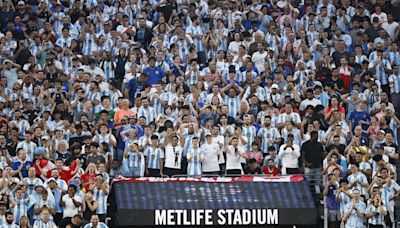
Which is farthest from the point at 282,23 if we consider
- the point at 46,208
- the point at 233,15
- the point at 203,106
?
the point at 46,208

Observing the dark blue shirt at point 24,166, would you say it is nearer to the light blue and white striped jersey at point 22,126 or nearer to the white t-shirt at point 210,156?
the light blue and white striped jersey at point 22,126

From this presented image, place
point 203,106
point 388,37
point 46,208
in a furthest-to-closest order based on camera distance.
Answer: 1. point 388,37
2. point 203,106
3. point 46,208

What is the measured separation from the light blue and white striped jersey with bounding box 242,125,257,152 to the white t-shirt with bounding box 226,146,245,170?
0.58 meters

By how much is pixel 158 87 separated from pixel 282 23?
5.03 meters

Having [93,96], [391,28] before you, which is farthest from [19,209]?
[391,28]

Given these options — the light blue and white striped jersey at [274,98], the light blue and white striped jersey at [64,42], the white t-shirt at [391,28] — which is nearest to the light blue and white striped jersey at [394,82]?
the white t-shirt at [391,28]

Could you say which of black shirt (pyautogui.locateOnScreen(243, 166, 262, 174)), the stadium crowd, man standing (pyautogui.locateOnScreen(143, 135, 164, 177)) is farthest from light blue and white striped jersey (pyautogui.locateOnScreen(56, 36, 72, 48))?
black shirt (pyautogui.locateOnScreen(243, 166, 262, 174))

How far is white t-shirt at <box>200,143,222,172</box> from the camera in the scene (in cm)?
3222

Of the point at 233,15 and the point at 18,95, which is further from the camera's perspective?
the point at 233,15

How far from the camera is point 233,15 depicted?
3791cm

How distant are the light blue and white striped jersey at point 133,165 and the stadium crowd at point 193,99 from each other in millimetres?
22

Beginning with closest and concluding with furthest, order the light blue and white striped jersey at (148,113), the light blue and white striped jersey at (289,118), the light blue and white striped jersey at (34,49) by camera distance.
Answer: the light blue and white striped jersey at (289,118), the light blue and white striped jersey at (148,113), the light blue and white striped jersey at (34,49)

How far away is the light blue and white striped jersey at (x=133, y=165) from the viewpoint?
3216 centimetres

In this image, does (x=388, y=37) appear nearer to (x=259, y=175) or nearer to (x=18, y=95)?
(x=259, y=175)
